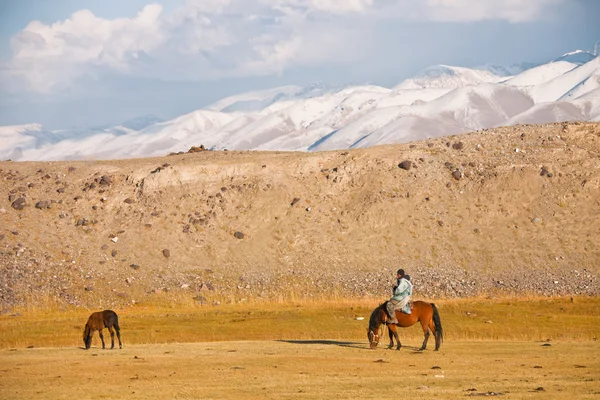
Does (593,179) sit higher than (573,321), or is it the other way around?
(593,179)

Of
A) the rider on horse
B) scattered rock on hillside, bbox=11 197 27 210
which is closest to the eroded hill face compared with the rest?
scattered rock on hillside, bbox=11 197 27 210

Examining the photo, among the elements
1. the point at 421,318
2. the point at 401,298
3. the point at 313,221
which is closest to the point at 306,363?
the point at 401,298

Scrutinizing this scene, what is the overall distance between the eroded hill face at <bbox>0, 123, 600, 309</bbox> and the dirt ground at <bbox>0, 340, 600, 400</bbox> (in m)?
38.1

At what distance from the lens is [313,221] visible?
92.2 m

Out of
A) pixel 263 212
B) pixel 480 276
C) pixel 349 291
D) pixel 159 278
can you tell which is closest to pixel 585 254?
pixel 480 276

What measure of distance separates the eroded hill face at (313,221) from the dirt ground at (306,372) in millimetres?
38075

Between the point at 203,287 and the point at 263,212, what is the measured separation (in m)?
15.1

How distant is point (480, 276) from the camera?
81750 millimetres

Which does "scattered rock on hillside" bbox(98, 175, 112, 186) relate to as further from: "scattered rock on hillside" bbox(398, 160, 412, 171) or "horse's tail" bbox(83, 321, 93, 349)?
"horse's tail" bbox(83, 321, 93, 349)

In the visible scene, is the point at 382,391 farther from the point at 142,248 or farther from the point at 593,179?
the point at 593,179

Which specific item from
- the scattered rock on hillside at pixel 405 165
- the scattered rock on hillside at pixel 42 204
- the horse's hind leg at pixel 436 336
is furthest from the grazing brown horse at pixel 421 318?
the scattered rock on hillside at pixel 42 204

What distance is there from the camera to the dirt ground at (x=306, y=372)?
28531 mm

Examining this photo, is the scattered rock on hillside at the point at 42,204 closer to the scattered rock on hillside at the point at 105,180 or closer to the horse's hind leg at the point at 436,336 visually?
the scattered rock on hillside at the point at 105,180

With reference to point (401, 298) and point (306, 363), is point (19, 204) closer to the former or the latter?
point (401, 298)
